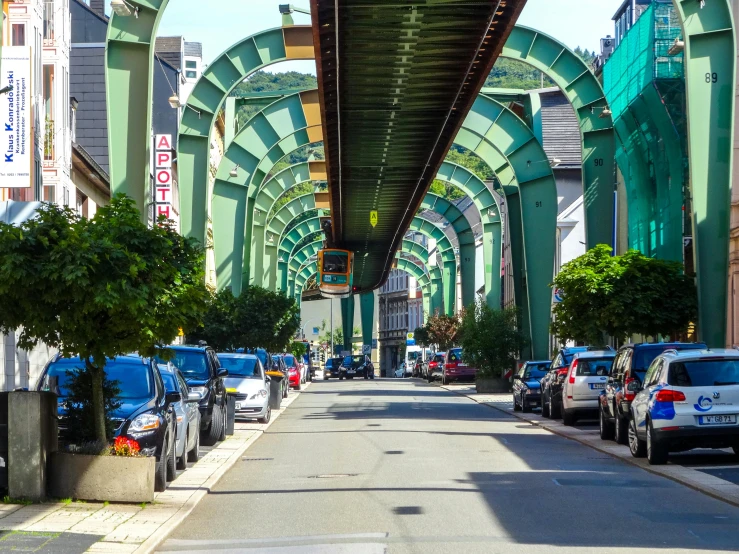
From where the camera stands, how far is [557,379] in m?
30.6

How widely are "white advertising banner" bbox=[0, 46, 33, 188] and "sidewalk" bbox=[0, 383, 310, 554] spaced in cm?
1169

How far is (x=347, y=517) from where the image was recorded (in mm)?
12016

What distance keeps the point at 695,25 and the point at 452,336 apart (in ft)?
207

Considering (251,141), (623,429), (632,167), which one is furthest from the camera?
(632,167)

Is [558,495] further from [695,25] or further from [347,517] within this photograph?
[695,25]

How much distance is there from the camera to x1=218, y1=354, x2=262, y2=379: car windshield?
1156 inches

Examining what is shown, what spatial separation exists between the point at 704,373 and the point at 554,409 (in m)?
13.7

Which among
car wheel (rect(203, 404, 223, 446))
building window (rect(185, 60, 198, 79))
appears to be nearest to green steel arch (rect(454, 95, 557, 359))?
car wheel (rect(203, 404, 223, 446))

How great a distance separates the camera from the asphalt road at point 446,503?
10266 mm

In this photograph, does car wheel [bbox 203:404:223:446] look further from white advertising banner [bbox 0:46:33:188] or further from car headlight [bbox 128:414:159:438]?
car headlight [bbox 128:414:159:438]

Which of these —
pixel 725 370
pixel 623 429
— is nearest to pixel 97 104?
pixel 623 429

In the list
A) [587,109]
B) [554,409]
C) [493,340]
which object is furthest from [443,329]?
[554,409]

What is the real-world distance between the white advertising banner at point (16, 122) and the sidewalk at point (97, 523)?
38.4 ft

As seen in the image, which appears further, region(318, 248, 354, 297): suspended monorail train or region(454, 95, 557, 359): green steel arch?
region(318, 248, 354, 297): suspended monorail train
